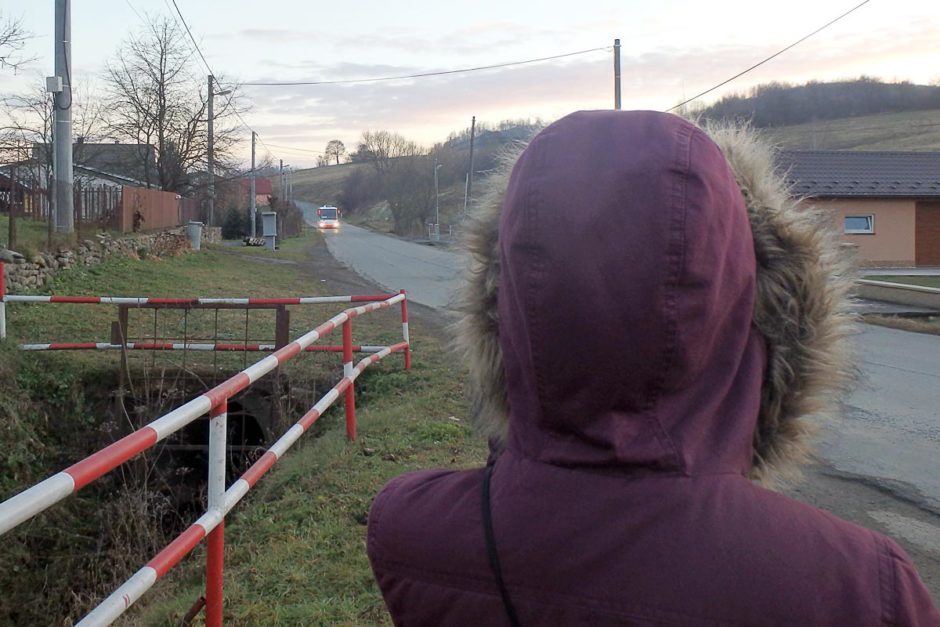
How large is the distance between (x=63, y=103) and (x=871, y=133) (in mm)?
61320

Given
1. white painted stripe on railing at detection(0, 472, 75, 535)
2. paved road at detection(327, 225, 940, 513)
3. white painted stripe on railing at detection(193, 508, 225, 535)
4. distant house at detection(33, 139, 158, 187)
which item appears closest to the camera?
white painted stripe on railing at detection(0, 472, 75, 535)

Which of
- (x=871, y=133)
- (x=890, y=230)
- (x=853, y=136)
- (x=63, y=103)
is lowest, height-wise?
(x=890, y=230)

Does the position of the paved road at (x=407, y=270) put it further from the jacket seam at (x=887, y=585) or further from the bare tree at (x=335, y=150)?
the bare tree at (x=335, y=150)

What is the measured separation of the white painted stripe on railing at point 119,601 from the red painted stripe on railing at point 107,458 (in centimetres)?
43

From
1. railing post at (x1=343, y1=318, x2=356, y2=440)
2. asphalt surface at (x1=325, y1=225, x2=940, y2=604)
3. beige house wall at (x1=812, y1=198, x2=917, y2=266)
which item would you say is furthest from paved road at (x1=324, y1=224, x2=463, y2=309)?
beige house wall at (x1=812, y1=198, x2=917, y2=266)

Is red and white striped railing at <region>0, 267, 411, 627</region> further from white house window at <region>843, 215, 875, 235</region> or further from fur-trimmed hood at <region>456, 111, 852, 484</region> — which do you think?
white house window at <region>843, 215, 875, 235</region>

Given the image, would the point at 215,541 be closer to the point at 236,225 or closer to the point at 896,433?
the point at 896,433

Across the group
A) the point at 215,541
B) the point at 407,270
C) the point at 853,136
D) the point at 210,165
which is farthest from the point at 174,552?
the point at 853,136

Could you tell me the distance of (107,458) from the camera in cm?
241

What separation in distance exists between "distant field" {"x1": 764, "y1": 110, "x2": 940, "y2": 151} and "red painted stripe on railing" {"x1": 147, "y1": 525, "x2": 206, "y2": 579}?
57.7 m

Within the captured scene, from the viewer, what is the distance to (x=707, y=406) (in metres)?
1.09

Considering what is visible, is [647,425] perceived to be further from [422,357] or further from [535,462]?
[422,357]

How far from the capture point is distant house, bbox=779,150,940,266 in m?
30.3

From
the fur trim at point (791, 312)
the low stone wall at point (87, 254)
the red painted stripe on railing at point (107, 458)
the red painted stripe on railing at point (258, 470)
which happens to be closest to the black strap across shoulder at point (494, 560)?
the fur trim at point (791, 312)
